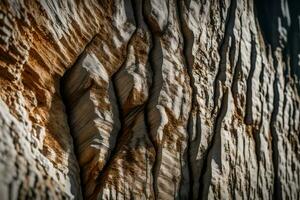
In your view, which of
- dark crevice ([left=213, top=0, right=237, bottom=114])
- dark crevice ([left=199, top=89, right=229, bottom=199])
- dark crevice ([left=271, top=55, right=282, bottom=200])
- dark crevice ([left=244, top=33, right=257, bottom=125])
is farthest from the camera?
dark crevice ([left=271, top=55, right=282, bottom=200])

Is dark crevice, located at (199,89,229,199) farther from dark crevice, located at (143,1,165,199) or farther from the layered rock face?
dark crevice, located at (143,1,165,199)

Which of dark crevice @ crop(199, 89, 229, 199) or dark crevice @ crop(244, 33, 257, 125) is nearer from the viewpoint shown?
dark crevice @ crop(199, 89, 229, 199)

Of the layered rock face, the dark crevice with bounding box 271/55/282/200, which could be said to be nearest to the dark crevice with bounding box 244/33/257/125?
the layered rock face

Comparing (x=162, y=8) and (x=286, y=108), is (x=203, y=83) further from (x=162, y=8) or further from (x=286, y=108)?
(x=286, y=108)

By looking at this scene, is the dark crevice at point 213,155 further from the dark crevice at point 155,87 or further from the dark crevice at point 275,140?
the dark crevice at point 275,140

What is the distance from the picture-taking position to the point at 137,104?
2615 mm

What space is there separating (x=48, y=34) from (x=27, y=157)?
751mm

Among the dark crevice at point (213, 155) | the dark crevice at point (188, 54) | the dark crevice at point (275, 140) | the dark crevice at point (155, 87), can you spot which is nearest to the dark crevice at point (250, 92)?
the dark crevice at point (213, 155)

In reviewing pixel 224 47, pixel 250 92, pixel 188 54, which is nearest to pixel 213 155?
pixel 188 54

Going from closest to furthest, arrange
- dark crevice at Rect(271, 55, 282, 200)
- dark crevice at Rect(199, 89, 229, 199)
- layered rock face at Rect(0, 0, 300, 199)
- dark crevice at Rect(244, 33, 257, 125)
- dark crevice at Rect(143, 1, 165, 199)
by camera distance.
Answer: layered rock face at Rect(0, 0, 300, 199) → dark crevice at Rect(143, 1, 165, 199) → dark crevice at Rect(199, 89, 229, 199) → dark crevice at Rect(244, 33, 257, 125) → dark crevice at Rect(271, 55, 282, 200)

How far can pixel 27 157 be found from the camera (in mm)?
1747

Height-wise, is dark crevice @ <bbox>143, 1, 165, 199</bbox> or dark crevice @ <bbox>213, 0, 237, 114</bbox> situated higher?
dark crevice @ <bbox>213, 0, 237, 114</bbox>

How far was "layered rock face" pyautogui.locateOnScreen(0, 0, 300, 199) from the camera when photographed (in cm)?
189

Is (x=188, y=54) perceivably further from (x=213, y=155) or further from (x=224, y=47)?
(x=213, y=155)
